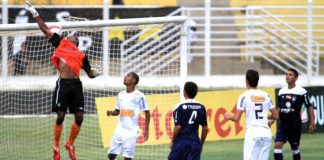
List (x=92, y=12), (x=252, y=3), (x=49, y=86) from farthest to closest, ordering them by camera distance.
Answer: (x=252, y=3)
(x=92, y=12)
(x=49, y=86)

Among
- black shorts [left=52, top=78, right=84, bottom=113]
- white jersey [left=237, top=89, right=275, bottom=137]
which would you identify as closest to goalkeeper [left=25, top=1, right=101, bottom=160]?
black shorts [left=52, top=78, right=84, bottom=113]

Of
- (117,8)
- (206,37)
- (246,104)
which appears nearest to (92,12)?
(117,8)

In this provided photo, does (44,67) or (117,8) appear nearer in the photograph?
(44,67)

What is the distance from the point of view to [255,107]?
548 inches

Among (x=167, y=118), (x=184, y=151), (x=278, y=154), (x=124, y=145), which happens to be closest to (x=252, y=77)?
(x=184, y=151)

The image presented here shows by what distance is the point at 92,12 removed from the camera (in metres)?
28.1

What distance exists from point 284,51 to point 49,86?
1127 cm

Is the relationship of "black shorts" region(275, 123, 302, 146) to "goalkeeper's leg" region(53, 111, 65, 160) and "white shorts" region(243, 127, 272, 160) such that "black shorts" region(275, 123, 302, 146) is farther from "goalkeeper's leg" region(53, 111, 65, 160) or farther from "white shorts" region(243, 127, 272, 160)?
"goalkeeper's leg" region(53, 111, 65, 160)

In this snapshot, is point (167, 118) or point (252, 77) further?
point (167, 118)

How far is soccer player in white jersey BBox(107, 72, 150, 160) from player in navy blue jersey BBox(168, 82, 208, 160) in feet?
6.36

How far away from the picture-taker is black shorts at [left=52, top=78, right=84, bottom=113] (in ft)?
50.3

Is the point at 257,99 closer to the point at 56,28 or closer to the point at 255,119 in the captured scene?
the point at 255,119

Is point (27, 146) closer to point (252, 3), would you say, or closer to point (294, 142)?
point (294, 142)

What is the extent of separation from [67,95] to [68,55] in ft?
2.18
